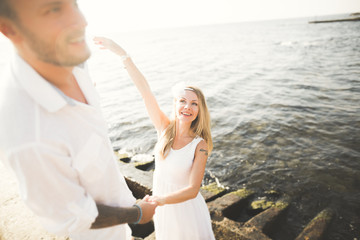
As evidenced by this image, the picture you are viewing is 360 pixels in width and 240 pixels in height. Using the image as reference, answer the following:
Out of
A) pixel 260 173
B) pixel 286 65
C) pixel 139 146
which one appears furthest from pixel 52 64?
pixel 286 65

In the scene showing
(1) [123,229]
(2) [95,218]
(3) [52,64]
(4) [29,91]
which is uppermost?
(3) [52,64]

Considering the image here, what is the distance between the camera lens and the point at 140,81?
313 cm

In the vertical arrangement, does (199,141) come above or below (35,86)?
below

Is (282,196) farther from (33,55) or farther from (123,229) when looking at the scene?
(33,55)

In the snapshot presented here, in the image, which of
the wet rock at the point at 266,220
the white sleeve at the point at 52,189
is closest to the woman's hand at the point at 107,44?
the white sleeve at the point at 52,189

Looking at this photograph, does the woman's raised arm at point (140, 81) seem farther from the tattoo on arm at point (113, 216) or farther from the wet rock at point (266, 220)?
the wet rock at point (266, 220)

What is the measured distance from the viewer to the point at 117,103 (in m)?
14.2

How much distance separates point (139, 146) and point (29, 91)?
25.3ft

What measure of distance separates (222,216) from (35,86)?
3.51 metres

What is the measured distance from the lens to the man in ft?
3.91

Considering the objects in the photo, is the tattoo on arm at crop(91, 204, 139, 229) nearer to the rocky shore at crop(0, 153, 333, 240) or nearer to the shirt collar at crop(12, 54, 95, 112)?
the shirt collar at crop(12, 54, 95, 112)

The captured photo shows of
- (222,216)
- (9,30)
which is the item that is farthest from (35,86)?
(222,216)

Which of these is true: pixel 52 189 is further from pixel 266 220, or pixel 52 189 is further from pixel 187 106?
pixel 266 220

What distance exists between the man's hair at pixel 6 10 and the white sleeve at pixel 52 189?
0.76 m
